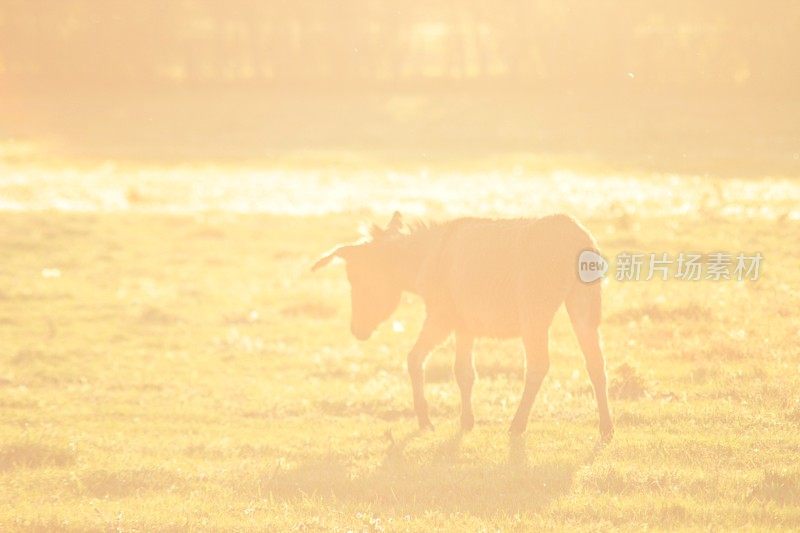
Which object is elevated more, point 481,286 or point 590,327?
point 481,286

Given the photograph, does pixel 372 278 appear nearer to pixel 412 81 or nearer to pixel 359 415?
pixel 359 415

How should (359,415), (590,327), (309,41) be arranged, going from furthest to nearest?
(309,41) < (359,415) < (590,327)

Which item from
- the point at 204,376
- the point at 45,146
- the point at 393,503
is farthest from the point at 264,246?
the point at 45,146

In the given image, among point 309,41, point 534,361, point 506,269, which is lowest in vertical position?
point 309,41

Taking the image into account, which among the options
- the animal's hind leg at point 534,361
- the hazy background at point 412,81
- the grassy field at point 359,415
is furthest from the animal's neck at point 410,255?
the hazy background at point 412,81

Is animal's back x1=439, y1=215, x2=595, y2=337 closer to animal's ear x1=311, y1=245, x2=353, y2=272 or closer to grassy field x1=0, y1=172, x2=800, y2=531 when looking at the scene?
grassy field x1=0, y1=172, x2=800, y2=531

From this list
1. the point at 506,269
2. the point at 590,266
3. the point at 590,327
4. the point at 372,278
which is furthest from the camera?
the point at 372,278

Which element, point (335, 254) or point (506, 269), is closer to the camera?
point (506, 269)

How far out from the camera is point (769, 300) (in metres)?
18.5

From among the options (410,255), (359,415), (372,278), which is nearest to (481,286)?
(410,255)

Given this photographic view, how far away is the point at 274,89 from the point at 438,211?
2153 inches

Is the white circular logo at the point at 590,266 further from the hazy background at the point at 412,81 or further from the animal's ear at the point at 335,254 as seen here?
the hazy background at the point at 412,81

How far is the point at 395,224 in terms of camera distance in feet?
47.8

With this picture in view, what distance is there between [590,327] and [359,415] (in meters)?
3.61
